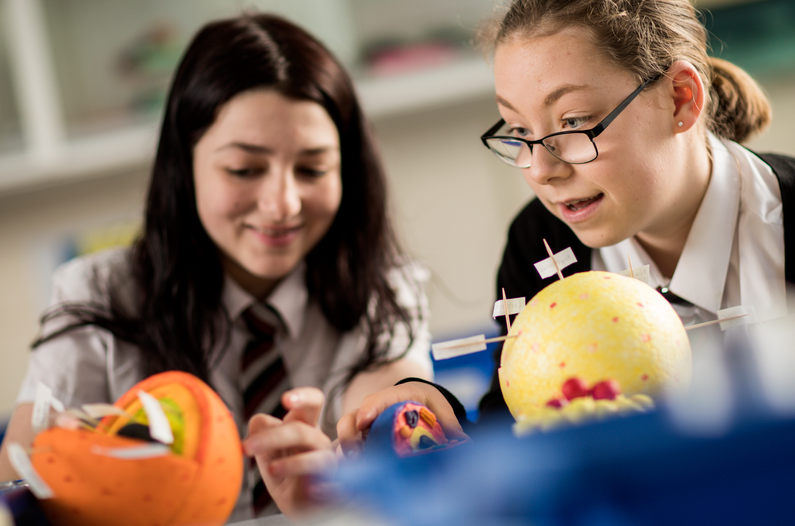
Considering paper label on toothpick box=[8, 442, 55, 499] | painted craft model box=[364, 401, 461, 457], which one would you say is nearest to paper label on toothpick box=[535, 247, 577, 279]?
painted craft model box=[364, 401, 461, 457]

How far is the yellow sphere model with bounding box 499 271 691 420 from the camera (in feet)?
1.26

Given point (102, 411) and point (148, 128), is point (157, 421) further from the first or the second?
point (148, 128)

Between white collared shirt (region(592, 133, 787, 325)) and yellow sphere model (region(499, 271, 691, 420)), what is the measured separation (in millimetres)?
170

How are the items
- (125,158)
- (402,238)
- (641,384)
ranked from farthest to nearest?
1. (125,158)
2. (402,238)
3. (641,384)

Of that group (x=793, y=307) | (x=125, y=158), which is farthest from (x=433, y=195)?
(x=793, y=307)

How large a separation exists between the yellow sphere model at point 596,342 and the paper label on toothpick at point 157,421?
0.70 feet

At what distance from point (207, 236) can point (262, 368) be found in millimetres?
211

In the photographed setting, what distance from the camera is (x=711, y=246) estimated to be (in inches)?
23.3

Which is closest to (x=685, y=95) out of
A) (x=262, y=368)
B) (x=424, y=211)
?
(x=262, y=368)

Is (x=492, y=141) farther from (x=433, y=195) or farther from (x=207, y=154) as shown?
(x=433, y=195)

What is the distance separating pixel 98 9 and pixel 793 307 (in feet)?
6.65

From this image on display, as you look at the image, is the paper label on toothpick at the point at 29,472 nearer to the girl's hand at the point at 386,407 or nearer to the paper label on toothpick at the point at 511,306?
the girl's hand at the point at 386,407

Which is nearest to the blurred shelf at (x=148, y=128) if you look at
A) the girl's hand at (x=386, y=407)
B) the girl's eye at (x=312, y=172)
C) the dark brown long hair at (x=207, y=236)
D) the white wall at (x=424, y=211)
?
the white wall at (x=424, y=211)

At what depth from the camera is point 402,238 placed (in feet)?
3.74
